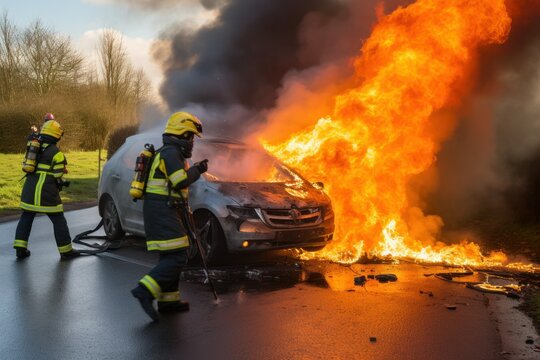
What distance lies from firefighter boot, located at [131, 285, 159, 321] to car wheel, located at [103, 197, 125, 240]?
389cm

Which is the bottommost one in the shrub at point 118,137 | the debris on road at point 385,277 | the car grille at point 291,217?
the debris on road at point 385,277

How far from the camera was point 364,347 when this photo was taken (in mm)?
4117

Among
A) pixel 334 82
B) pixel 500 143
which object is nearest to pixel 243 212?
pixel 334 82

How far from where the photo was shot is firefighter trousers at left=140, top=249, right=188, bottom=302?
15.9 feet

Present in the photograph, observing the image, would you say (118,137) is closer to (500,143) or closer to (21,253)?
(21,253)

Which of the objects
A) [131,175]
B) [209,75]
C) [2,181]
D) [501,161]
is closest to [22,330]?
[131,175]

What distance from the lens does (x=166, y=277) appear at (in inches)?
194

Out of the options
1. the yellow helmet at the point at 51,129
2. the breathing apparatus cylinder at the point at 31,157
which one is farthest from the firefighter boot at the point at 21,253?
the yellow helmet at the point at 51,129

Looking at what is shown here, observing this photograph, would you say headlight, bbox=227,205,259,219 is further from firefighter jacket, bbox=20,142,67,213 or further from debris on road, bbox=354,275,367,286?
firefighter jacket, bbox=20,142,67,213

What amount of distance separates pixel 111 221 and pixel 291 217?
3.32 m

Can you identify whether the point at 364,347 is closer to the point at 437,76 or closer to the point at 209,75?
the point at 437,76

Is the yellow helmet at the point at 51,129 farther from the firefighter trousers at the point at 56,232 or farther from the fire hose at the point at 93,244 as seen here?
the fire hose at the point at 93,244

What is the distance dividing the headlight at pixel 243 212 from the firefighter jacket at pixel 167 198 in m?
1.54

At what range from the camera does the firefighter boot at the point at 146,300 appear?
473 centimetres
